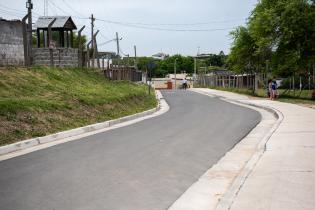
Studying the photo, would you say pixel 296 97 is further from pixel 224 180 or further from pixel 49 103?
pixel 224 180

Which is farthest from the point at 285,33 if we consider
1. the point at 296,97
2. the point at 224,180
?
the point at 224,180

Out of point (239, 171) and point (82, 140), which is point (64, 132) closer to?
point (82, 140)

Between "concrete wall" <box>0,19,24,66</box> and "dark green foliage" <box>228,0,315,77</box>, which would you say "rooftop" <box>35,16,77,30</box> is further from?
"dark green foliage" <box>228,0,315,77</box>

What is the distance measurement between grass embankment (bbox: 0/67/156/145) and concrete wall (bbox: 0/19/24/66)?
112cm

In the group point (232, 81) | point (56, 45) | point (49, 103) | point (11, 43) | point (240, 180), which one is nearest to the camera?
point (240, 180)

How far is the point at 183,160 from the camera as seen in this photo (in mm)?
10766

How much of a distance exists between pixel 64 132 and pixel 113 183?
23.8 feet

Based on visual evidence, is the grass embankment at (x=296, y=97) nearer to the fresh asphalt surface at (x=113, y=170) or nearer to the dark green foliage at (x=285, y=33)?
the dark green foliage at (x=285, y=33)

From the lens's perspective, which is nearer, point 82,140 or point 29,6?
point 82,140

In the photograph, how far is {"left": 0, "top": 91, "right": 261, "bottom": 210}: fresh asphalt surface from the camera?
23.8 ft

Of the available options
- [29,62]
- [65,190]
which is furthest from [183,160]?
[29,62]

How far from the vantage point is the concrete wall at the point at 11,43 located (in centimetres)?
2362

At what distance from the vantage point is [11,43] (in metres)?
24.0

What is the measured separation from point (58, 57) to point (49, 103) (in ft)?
46.5
